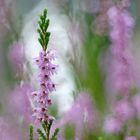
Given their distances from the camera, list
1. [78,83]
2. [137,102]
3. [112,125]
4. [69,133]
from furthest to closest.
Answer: [137,102], [112,125], [78,83], [69,133]

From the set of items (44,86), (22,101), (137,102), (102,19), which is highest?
(102,19)

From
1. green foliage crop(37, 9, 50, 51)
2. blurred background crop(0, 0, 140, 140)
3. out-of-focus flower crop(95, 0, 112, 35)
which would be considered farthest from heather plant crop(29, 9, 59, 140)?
out-of-focus flower crop(95, 0, 112, 35)

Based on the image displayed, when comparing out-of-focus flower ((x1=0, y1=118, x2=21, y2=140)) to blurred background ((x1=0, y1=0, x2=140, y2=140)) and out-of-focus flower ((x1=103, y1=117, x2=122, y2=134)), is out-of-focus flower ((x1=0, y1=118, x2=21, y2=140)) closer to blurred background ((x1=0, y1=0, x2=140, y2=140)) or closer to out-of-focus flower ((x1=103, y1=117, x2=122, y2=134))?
blurred background ((x1=0, y1=0, x2=140, y2=140))

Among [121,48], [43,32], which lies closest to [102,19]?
[121,48]

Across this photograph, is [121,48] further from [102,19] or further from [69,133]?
[69,133]

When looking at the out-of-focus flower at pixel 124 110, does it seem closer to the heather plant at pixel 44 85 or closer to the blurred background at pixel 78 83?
the blurred background at pixel 78 83
